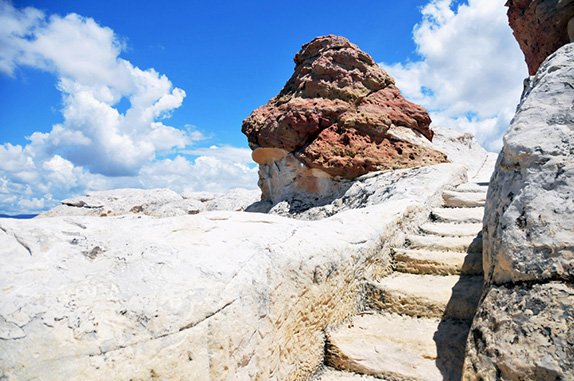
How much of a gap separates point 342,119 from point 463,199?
10.2 feet

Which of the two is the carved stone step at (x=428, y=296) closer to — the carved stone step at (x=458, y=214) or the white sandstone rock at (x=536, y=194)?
the white sandstone rock at (x=536, y=194)

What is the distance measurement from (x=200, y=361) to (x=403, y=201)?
307 cm

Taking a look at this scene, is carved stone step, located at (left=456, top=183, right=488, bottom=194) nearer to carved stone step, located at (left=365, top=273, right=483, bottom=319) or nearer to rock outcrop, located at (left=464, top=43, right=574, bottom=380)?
carved stone step, located at (left=365, top=273, right=483, bottom=319)

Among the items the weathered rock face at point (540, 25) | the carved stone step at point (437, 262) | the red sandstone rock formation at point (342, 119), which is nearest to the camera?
the carved stone step at point (437, 262)

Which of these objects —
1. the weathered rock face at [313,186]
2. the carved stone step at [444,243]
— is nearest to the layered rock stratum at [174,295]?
the carved stone step at [444,243]

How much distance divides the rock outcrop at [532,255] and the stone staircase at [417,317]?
39cm

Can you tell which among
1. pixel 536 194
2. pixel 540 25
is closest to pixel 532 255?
pixel 536 194

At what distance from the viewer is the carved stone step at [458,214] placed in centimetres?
384

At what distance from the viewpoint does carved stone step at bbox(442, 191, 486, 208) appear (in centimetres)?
436

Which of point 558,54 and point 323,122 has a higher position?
point 323,122

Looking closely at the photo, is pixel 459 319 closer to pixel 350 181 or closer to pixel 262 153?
pixel 350 181

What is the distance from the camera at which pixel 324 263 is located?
2.34 meters

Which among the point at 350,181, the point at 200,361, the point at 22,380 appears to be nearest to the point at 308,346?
the point at 200,361

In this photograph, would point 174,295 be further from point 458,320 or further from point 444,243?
point 444,243
